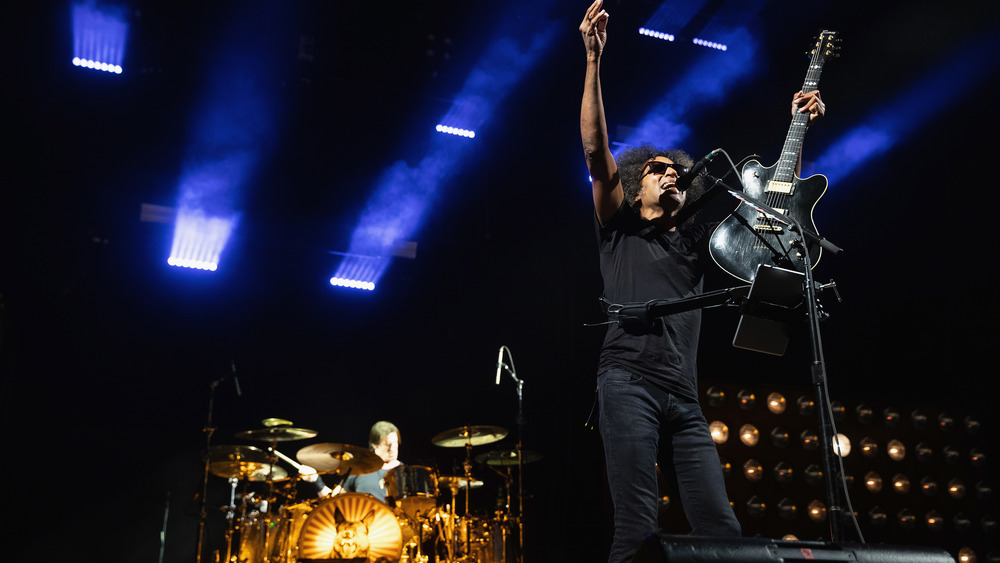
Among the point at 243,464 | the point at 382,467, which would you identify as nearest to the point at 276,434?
the point at 243,464

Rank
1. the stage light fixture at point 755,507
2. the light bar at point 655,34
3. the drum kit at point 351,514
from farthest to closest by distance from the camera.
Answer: the light bar at point 655,34 → the stage light fixture at point 755,507 → the drum kit at point 351,514

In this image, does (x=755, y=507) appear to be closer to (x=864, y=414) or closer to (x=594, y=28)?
(x=864, y=414)

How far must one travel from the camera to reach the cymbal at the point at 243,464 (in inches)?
218

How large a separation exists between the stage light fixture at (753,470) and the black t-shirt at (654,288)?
3.88 m

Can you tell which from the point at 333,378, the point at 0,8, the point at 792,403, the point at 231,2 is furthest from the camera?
the point at 333,378

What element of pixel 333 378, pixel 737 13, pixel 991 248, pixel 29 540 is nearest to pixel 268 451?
pixel 333 378

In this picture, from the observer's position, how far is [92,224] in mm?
5996

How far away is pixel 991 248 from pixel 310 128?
5.88m

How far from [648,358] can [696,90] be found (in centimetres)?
441

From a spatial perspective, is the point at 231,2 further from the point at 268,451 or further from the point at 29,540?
the point at 29,540

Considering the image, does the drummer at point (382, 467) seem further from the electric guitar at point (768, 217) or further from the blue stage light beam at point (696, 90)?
the electric guitar at point (768, 217)

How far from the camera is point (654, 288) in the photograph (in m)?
2.28

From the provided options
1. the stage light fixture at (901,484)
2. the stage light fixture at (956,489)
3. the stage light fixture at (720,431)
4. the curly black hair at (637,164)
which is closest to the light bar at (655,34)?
the curly black hair at (637,164)

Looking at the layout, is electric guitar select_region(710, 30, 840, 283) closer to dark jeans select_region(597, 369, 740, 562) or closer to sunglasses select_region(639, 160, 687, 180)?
sunglasses select_region(639, 160, 687, 180)
